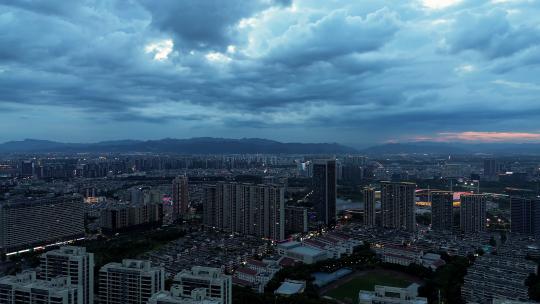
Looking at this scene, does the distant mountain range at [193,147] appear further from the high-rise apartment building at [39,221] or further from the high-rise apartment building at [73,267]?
the high-rise apartment building at [73,267]

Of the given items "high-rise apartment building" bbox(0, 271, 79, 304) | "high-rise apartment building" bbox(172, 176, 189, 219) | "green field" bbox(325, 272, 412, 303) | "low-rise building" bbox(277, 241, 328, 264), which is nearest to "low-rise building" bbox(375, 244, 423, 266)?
"green field" bbox(325, 272, 412, 303)

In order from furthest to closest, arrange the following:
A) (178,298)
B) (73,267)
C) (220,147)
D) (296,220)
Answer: (220,147) → (296,220) → (73,267) → (178,298)

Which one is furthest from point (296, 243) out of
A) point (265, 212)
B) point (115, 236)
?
point (115, 236)

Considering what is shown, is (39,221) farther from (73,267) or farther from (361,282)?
(361,282)

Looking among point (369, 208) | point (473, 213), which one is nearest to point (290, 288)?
point (369, 208)

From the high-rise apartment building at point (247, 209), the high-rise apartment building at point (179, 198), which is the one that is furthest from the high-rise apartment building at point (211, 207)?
the high-rise apartment building at point (179, 198)

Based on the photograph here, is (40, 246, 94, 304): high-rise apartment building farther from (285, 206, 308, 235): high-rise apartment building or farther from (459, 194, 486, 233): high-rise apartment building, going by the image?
(459, 194, 486, 233): high-rise apartment building
